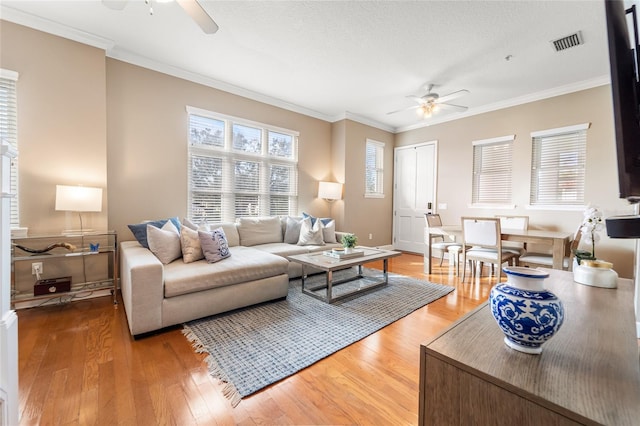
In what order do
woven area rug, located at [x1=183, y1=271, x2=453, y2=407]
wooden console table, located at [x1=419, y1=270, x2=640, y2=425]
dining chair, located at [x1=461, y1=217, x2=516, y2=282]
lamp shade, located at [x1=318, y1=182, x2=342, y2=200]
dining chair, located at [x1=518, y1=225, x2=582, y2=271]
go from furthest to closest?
1. lamp shade, located at [x1=318, y1=182, x2=342, y2=200]
2. dining chair, located at [x1=461, y1=217, x2=516, y2=282]
3. dining chair, located at [x1=518, y1=225, x2=582, y2=271]
4. woven area rug, located at [x1=183, y1=271, x2=453, y2=407]
5. wooden console table, located at [x1=419, y1=270, x2=640, y2=425]

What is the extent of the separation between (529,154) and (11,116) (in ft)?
21.7

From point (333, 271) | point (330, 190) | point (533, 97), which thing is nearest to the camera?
point (333, 271)

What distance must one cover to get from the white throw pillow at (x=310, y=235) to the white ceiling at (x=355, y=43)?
218 cm

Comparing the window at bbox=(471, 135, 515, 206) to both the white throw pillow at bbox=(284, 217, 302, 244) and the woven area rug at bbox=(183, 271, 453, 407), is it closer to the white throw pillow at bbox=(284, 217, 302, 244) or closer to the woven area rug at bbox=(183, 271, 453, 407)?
the woven area rug at bbox=(183, 271, 453, 407)

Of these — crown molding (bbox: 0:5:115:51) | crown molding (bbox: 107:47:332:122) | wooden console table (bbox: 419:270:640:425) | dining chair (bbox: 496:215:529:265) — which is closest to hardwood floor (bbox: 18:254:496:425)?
wooden console table (bbox: 419:270:640:425)

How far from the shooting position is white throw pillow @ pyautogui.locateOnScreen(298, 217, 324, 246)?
4082 millimetres

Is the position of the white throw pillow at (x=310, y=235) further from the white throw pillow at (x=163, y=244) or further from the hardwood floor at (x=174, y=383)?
the hardwood floor at (x=174, y=383)

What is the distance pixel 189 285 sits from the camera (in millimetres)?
2270

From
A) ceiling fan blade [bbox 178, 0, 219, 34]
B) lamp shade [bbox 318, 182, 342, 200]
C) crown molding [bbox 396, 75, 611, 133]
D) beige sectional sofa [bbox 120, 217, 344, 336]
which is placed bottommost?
beige sectional sofa [bbox 120, 217, 344, 336]

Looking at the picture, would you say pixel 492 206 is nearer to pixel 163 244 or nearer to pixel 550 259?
pixel 550 259

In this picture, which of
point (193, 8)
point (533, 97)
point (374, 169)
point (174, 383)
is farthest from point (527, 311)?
point (374, 169)

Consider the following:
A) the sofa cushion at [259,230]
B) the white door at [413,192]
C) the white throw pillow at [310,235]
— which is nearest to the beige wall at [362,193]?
the white door at [413,192]

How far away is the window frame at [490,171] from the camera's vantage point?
4.48 m

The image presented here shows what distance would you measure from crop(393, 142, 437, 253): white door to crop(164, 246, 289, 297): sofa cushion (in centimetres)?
381
